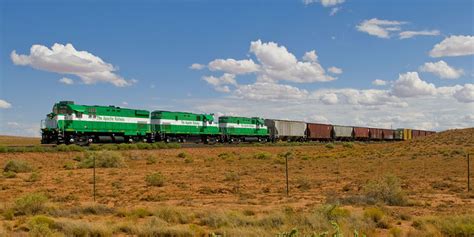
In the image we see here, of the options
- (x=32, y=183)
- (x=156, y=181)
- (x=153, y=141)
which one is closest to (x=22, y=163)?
(x=32, y=183)

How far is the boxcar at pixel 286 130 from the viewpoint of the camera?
74.9 m

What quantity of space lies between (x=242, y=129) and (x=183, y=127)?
12.4m

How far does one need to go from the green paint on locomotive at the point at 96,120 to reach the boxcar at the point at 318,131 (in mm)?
38372

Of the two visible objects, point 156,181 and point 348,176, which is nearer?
point 156,181

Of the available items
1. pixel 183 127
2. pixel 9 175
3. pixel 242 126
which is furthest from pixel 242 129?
pixel 9 175

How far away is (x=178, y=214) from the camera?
14.4 m

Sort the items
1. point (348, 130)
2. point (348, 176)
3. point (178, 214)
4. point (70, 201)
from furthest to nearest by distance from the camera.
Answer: point (348, 130) < point (348, 176) < point (70, 201) < point (178, 214)

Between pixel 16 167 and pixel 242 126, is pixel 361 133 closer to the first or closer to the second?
pixel 242 126

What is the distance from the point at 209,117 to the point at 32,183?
37856 millimetres

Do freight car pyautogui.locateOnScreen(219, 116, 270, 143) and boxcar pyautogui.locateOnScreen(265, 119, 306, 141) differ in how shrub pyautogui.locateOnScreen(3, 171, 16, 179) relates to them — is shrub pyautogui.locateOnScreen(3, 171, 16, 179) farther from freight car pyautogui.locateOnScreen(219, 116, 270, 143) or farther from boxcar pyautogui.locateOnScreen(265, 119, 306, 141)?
boxcar pyautogui.locateOnScreen(265, 119, 306, 141)

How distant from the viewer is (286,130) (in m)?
78.2

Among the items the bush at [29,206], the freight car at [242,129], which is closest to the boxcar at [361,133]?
the freight car at [242,129]

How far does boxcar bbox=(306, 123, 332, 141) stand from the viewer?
276 ft

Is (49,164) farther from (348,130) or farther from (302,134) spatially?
(348,130)
